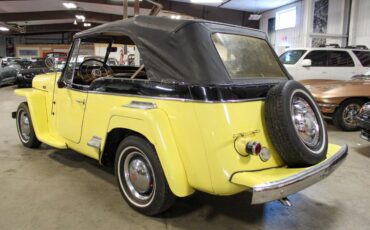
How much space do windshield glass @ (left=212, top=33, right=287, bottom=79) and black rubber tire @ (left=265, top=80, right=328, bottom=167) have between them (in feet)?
1.29

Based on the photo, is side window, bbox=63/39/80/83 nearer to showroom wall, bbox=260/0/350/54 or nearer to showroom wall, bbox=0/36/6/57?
showroom wall, bbox=260/0/350/54

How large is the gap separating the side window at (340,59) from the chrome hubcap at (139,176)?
25.0ft

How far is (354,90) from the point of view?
635 cm

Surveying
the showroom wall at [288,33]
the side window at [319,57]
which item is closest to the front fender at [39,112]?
the side window at [319,57]

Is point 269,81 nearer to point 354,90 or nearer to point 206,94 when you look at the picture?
point 206,94

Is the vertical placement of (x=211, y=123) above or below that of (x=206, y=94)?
below

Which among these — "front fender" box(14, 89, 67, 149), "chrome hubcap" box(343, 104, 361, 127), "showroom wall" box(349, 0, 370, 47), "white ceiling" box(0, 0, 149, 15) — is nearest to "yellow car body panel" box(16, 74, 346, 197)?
"front fender" box(14, 89, 67, 149)

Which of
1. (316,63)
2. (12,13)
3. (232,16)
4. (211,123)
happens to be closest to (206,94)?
(211,123)

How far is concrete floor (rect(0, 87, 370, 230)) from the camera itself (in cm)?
272

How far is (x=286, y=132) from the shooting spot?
242cm

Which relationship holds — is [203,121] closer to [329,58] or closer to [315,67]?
[315,67]

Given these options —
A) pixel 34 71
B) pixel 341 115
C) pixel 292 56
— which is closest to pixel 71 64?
pixel 341 115

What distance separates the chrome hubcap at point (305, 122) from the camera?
2.68m

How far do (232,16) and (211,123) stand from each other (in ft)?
48.6
